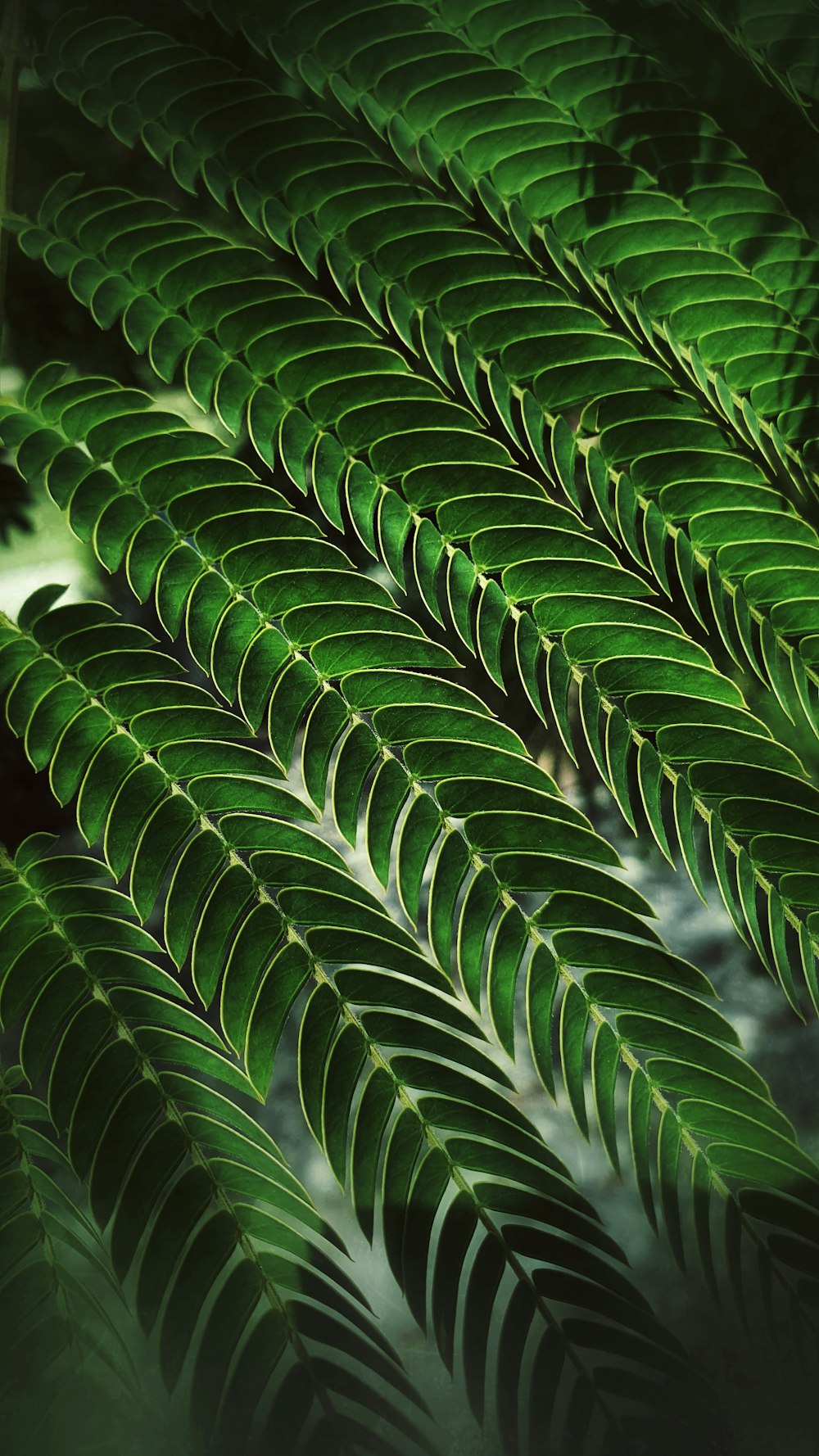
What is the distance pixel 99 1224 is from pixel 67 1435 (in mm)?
173

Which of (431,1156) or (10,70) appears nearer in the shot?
(431,1156)

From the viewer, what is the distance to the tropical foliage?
0.79 metres

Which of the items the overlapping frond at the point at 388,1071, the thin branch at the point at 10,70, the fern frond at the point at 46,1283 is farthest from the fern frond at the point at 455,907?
the thin branch at the point at 10,70

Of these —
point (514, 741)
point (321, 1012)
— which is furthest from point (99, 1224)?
point (514, 741)

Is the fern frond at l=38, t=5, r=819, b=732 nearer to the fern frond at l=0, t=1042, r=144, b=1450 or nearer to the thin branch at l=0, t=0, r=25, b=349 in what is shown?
the thin branch at l=0, t=0, r=25, b=349

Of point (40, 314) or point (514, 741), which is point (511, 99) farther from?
point (514, 741)

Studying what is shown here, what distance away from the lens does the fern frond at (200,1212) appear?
0.78 metres

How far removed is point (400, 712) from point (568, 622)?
0.19m

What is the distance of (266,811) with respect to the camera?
0.86 meters

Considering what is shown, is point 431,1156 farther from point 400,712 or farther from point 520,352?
point 520,352

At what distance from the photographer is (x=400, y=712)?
0.84 meters

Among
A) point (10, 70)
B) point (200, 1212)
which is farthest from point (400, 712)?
point (10, 70)

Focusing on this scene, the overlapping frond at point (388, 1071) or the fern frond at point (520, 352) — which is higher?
the fern frond at point (520, 352)

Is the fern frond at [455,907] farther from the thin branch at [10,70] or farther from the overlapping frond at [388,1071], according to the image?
the thin branch at [10,70]
